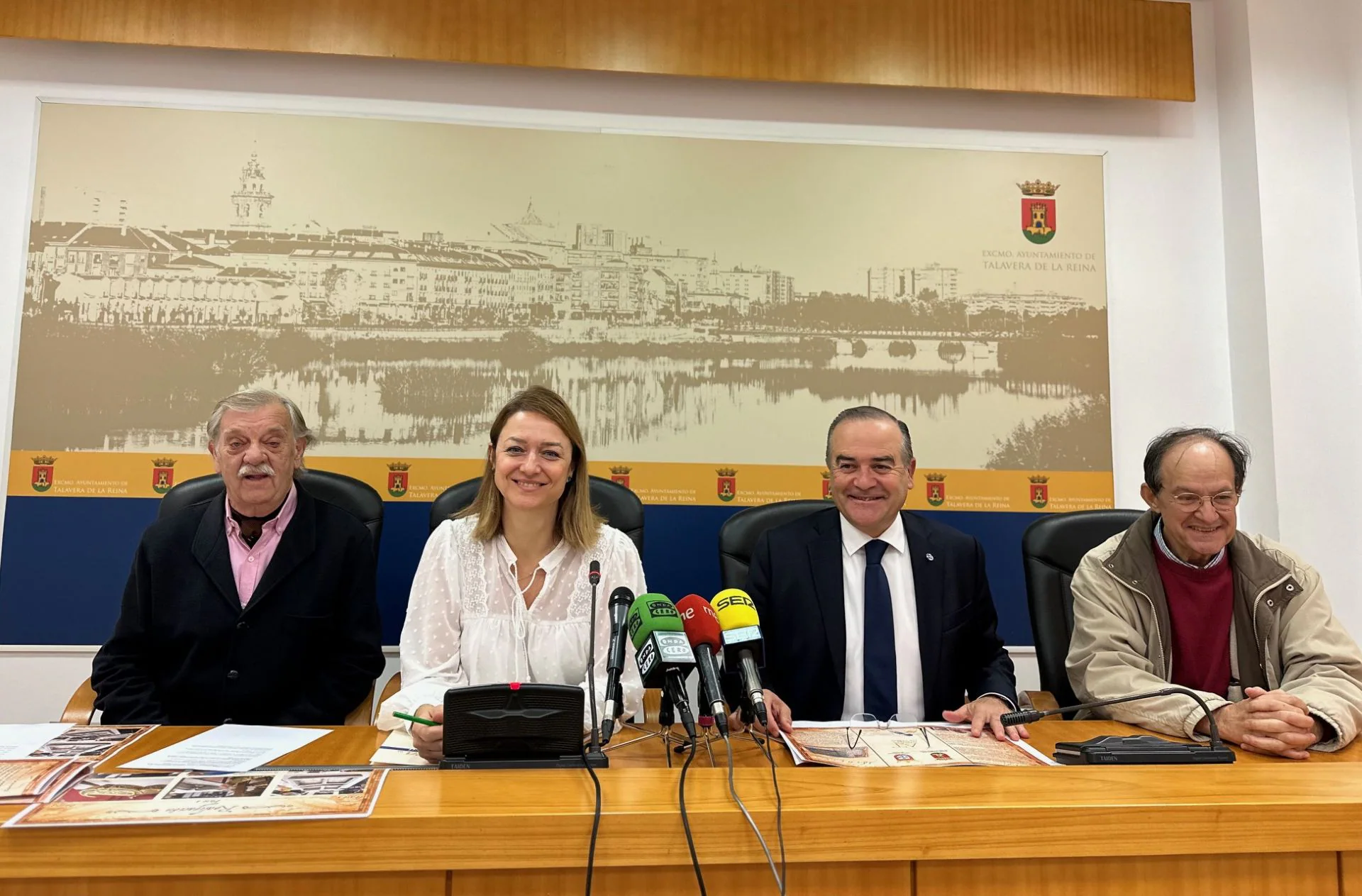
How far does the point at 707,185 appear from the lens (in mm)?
3357

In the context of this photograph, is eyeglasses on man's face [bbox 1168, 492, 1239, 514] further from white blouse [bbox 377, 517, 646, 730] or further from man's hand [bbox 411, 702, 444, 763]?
man's hand [bbox 411, 702, 444, 763]

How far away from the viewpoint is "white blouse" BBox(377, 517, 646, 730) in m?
1.95

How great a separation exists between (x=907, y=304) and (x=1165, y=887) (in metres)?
2.51

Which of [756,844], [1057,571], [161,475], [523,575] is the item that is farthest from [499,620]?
[161,475]

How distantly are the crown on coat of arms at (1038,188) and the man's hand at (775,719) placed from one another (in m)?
2.57

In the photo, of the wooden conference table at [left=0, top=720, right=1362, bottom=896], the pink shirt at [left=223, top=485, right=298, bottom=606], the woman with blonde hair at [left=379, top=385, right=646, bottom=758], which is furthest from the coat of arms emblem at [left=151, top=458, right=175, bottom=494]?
the wooden conference table at [left=0, top=720, right=1362, bottom=896]

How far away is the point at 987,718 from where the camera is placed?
1744 mm

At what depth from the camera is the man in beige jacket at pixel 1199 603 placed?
6.55 feet

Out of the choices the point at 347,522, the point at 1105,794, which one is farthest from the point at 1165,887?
the point at 347,522

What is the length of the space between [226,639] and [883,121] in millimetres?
2971

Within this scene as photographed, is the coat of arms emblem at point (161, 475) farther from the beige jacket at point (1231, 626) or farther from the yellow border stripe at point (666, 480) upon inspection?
the beige jacket at point (1231, 626)

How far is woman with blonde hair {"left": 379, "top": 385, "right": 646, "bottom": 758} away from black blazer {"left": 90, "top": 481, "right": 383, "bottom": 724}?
0.46 meters

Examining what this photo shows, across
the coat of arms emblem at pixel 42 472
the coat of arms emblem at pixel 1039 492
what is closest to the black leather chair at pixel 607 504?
the coat of arms emblem at pixel 42 472

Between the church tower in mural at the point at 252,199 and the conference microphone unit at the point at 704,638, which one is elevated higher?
the church tower in mural at the point at 252,199
